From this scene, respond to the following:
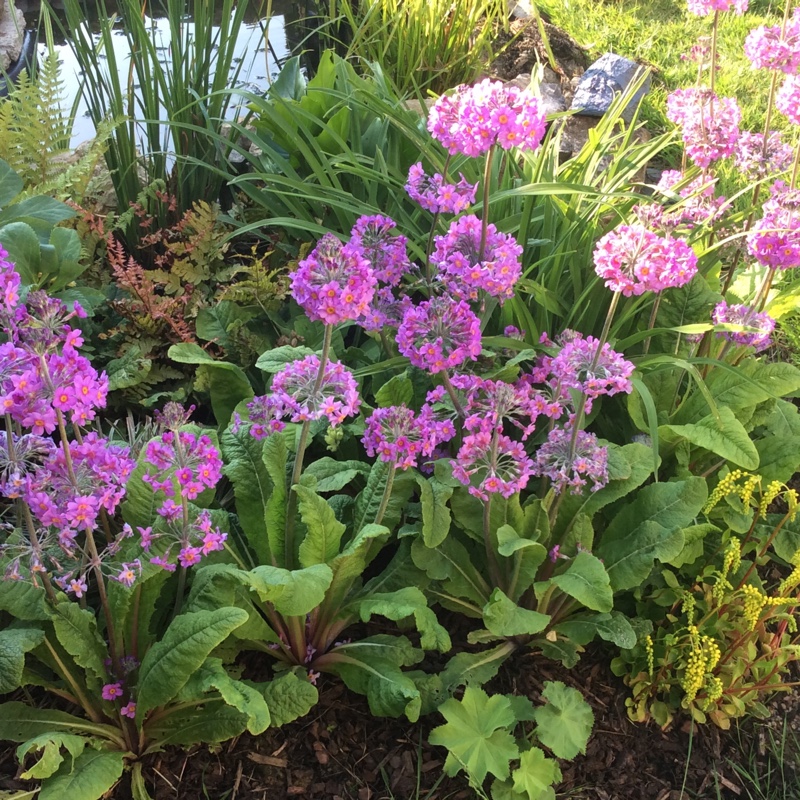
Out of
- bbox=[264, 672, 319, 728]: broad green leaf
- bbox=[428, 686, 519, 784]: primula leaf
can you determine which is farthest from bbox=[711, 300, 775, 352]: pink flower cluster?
bbox=[264, 672, 319, 728]: broad green leaf

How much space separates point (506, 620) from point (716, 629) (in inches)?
23.0

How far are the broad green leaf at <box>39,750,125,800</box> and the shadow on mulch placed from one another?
0.53 feet

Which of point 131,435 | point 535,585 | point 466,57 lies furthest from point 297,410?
point 466,57

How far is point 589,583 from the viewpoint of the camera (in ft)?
5.48

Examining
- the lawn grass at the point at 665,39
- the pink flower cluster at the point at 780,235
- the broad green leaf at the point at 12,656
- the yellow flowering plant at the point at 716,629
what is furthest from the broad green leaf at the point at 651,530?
the lawn grass at the point at 665,39

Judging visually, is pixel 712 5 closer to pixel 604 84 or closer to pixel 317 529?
pixel 317 529

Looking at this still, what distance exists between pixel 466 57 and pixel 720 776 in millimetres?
3558

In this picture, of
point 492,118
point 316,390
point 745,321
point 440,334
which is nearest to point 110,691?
point 316,390

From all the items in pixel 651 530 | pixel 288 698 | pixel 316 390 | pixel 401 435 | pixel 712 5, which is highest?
pixel 712 5

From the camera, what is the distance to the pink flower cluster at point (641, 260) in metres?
1.41

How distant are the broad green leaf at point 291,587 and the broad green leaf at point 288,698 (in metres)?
0.20

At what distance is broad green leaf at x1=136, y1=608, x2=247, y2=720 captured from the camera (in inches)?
55.8

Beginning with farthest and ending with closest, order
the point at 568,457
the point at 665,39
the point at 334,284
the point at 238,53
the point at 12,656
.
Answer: the point at 665,39, the point at 238,53, the point at 568,457, the point at 12,656, the point at 334,284

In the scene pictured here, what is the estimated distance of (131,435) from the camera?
6.05 ft
